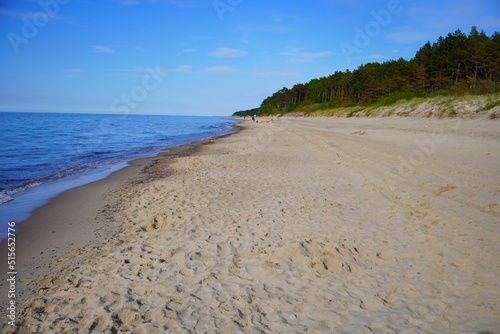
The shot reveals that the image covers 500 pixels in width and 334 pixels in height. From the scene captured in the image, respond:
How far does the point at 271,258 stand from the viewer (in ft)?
15.8

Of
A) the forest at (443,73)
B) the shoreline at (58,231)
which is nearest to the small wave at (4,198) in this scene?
the shoreline at (58,231)

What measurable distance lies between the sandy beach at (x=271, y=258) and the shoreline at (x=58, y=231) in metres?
0.04

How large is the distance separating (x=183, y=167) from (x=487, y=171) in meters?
12.1

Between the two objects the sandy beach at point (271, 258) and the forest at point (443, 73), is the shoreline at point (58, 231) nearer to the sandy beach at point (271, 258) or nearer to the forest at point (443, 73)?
the sandy beach at point (271, 258)

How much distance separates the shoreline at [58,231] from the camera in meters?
4.78

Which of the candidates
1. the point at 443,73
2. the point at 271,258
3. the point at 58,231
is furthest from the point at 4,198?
the point at 443,73

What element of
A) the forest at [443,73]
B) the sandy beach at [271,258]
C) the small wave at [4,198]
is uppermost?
the forest at [443,73]

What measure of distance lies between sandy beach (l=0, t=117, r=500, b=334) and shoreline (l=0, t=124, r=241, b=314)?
0.13ft

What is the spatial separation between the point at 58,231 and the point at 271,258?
208 inches

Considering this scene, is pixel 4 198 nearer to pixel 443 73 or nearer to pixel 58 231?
pixel 58 231

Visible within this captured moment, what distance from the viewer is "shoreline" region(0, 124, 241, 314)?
4781mm

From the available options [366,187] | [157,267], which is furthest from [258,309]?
[366,187]

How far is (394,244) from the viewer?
5.21 metres

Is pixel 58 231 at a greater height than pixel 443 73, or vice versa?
pixel 443 73
